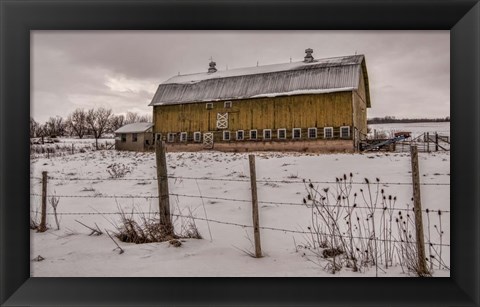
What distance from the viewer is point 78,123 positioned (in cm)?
299

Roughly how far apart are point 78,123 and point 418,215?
3.09 meters

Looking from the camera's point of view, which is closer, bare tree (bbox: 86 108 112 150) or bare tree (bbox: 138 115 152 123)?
bare tree (bbox: 86 108 112 150)

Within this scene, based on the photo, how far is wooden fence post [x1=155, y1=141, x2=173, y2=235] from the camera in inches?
117

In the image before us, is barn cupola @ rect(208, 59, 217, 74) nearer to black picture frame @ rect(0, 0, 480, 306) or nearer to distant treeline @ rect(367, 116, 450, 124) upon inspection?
black picture frame @ rect(0, 0, 480, 306)

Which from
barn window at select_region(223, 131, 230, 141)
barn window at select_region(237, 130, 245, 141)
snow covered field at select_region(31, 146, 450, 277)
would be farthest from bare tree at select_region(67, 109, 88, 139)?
barn window at select_region(237, 130, 245, 141)

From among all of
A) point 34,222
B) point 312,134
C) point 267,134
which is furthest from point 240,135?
point 34,222

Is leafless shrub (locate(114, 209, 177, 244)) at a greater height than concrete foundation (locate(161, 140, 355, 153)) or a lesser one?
lesser

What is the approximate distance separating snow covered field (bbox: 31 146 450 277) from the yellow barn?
0.66m

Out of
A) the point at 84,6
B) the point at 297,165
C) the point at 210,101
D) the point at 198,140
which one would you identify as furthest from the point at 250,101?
the point at 84,6

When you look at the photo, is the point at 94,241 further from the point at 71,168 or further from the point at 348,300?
the point at 348,300

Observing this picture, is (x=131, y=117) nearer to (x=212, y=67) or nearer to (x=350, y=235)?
(x=212, y=67)

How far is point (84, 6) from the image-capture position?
7.44ft

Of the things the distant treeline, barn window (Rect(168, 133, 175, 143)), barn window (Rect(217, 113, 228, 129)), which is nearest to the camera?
the distant treeline

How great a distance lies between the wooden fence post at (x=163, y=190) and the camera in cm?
297
